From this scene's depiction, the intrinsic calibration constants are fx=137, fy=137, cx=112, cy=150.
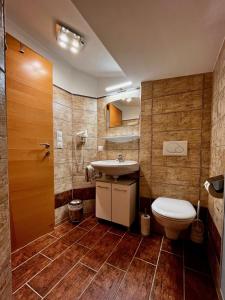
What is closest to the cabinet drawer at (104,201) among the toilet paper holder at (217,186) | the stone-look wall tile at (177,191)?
the stone-look wall tile at (177,191)

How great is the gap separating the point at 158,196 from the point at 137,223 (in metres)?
0.53

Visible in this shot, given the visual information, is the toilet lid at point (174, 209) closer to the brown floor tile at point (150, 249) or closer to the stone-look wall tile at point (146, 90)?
the brown floor tile at point (150, 249)

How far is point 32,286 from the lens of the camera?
3.59 feet

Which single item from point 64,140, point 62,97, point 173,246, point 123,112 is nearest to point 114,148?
point 123,112

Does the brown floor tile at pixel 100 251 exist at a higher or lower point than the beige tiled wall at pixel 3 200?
lower

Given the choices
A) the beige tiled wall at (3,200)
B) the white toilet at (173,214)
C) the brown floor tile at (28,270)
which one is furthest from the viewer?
the white toilet at (173,214)

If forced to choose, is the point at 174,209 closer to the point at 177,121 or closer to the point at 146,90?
the point at 177,121

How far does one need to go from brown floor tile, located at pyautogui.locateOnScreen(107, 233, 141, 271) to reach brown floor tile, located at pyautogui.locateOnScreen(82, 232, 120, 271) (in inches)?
2.5

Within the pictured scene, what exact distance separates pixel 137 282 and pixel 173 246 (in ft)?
2.11

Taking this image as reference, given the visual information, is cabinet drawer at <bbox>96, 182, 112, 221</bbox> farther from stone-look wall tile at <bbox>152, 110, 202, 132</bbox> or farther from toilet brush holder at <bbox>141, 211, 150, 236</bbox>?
stone-look wall tile at <bbox>152, 110, 202, 132</bbox>

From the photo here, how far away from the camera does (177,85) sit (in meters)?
1.73

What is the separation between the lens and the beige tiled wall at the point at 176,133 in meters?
1.63

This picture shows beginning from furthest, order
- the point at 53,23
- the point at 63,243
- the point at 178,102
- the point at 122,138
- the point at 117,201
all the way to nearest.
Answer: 1. the point at 122,138
2. the point at 117,201
3. the point at 178,102
4. the point at 63,243
5. the point at 53,23

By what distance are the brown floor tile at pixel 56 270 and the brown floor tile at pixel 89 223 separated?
1.29 ft
